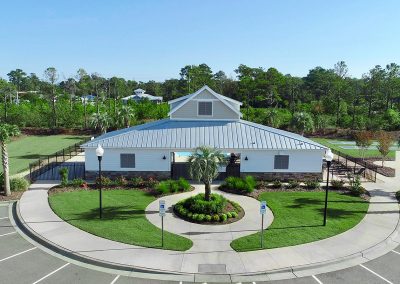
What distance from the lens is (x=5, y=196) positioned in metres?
25.5

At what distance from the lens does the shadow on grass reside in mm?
21219

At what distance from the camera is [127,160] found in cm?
2961

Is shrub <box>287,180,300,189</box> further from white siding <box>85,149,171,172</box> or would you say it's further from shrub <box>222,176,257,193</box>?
white siding <box>85,149,171,172</box>

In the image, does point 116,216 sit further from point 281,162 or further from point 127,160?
point 281,162

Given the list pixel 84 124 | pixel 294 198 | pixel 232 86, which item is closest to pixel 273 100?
pixel 232 86

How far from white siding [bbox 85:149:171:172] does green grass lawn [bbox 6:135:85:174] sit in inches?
337

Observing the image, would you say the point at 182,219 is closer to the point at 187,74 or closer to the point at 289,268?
the point at 289,268

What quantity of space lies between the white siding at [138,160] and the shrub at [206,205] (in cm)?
789

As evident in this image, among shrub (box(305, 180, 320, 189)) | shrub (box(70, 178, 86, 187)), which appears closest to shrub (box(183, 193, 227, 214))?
shrub (box(305, 180, 320, 189))

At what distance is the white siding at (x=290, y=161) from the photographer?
97.3 ft

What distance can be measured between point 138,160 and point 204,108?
27.0ft

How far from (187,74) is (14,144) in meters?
60.7

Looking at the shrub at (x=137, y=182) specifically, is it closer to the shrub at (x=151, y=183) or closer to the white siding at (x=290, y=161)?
the shrub at (x=151, y=183)

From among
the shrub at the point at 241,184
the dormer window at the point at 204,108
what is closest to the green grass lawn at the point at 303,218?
the shrub at the point at 241,184
